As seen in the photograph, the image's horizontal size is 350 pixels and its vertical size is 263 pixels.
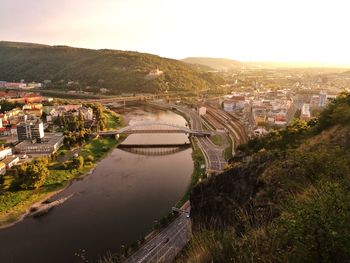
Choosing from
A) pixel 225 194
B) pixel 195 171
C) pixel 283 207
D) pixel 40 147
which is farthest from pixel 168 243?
pixel 40 147

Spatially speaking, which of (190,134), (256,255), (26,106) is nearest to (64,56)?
(26,106)

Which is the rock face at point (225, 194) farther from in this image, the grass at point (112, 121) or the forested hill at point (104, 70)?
the forested hill at point (104, 70)

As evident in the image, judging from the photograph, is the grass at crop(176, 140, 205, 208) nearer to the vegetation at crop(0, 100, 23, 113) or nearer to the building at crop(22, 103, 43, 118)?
the building at crop(22, 103, 43, 118)

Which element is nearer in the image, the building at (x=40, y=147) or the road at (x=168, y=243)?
the road at (x=168, y=243)

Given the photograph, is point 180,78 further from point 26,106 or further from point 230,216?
point 230,216

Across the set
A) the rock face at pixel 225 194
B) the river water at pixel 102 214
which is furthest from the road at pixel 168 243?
the river water at pixel 102 214

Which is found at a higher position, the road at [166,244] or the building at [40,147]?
the building at [40,147]

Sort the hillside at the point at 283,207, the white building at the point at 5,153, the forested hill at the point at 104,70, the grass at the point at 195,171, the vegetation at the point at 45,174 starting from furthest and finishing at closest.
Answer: the forested hill at the point at 104,70 → the white building at the point at 5,153 → the grass at the point at 195,171 → the vegetation at the point at 45,174 → the hillside at the point at 283,207
